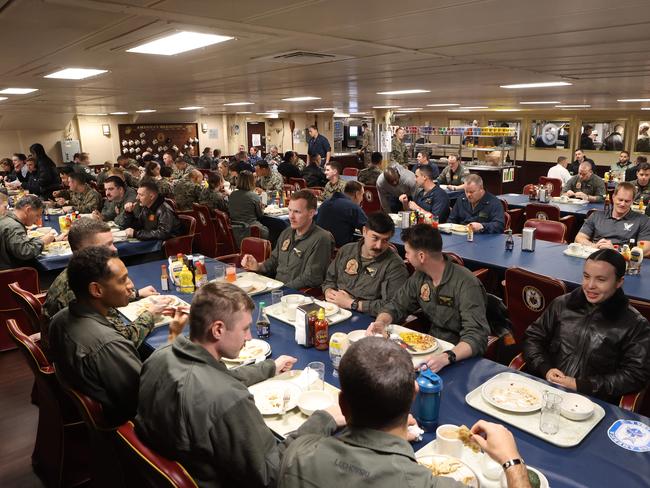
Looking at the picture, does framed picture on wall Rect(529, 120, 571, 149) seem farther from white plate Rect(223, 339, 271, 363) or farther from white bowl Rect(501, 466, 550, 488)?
white bowl Rect(501, 466, 550, 488)

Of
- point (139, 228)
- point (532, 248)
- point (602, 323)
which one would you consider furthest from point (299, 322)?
point (139, 228)

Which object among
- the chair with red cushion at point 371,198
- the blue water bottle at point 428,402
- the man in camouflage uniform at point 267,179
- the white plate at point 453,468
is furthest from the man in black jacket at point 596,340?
the man in camouflage uniform at point 267,179

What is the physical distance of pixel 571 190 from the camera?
8523 millimetres

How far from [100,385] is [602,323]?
263 centimetres

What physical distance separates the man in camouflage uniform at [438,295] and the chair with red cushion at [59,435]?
1.83 meters

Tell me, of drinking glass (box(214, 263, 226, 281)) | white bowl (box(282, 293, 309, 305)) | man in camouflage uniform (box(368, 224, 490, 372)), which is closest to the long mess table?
man in camouflage uniform (box(368, 224, 490, 372))

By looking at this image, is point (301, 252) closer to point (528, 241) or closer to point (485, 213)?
point (528, 241)

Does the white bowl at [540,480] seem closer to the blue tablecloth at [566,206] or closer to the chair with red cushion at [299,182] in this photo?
the blue tablecloth at [566,206]

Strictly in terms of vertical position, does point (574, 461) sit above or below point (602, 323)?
below

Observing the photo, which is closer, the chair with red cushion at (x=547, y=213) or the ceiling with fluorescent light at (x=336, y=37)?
the ceiling with fluorescent light at (x=336, y=37)

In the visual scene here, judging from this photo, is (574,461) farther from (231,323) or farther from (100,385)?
(100,385)

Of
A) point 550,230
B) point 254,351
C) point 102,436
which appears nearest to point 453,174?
point 550,230

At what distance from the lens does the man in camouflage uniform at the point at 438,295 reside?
112 inches

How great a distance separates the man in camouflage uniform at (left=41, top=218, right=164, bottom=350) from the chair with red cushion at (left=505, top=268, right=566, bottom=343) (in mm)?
2579
